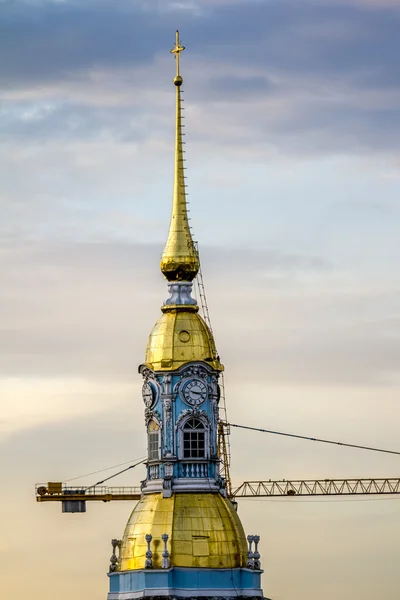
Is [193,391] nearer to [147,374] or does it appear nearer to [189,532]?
[147,374]

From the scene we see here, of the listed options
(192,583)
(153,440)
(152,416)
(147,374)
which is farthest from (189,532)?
(147,374)

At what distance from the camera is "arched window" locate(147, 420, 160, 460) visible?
156 metres

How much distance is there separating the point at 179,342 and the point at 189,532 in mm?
10011

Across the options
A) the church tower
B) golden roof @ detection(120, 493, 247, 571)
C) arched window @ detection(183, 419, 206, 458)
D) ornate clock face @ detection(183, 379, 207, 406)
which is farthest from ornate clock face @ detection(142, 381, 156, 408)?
golden roof @ detection(120, 493, 247, 571)

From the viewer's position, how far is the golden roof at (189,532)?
15200 centimetres

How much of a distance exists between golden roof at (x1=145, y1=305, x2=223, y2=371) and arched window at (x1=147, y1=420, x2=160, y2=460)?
3054 mm

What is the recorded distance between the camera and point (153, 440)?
156 meters

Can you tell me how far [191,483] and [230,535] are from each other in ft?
11.8

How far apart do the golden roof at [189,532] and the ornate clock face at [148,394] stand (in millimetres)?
4851

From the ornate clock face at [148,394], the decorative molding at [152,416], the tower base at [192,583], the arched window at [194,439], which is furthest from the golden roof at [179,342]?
the tower base at [192,583]

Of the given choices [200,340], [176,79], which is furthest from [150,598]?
[176,79]

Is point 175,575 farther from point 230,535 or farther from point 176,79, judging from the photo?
point 176,79

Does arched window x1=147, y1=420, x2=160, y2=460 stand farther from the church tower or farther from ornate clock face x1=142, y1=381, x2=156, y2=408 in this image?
ornate clock face x1=142, y1=381, x2=156, y2=408

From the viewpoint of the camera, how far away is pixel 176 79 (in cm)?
15950
